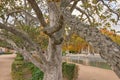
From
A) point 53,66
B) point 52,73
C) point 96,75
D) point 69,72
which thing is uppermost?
point 53,66

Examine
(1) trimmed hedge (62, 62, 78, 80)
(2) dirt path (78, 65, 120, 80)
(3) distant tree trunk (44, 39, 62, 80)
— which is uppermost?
(3) distant tree trunk (44, 39, 62, 80)

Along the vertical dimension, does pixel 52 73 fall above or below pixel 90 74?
above

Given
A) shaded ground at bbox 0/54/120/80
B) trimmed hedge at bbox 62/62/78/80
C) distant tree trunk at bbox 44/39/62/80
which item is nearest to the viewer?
distant tree trunk at bbox 44/39/62/80

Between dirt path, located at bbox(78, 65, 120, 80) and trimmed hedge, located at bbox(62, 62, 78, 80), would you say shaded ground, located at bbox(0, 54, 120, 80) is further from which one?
trimmed hedge, located at bbox(62, 62, 78, 80)

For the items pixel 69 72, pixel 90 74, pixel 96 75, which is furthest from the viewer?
pixel 90 74

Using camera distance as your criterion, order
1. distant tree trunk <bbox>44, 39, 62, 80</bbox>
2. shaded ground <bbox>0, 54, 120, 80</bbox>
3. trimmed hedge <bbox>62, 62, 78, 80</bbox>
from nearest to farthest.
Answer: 1. distant tree trunk <bbox>44, 39, 62, 80</bbox>
2. trimmed hedge <bbox>62, 62, 78, 80</bbox>
3. shaded ground <bbox>0, 54, 120, 80</bbox>

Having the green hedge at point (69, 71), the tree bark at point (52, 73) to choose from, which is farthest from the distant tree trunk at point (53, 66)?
the green hedge at point (69, 71)

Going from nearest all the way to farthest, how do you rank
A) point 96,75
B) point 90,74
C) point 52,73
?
point 52,73, point 96,75, point 90,74

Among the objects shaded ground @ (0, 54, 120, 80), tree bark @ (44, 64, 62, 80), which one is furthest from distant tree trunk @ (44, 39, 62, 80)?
shaded ground @ (0, 54, 120, 80)

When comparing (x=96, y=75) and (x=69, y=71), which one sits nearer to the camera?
(x=69, y=71)

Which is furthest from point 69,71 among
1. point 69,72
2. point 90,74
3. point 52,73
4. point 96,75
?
point 52,73

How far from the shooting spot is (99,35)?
10.6 feet

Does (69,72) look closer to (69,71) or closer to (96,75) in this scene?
(69,71)

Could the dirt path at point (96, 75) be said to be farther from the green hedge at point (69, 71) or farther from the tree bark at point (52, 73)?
the tree bark at point (52, 73)
